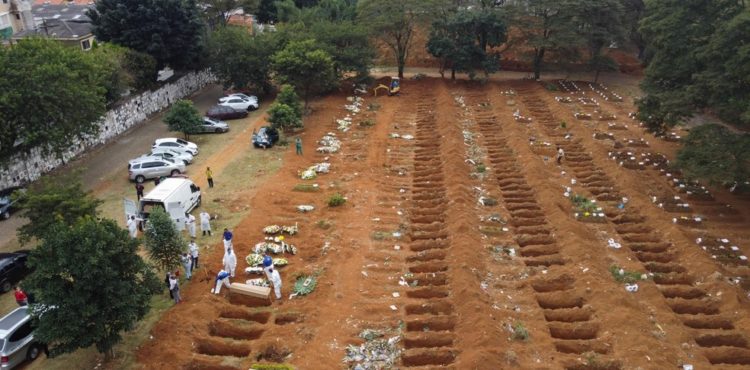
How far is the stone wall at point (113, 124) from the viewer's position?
2780 cm

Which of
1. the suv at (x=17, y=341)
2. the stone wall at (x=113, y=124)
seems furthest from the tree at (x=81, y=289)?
the stone wall at (x=113, y=124)

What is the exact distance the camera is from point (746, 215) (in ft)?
81.6

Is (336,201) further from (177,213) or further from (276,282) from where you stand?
(276,282)

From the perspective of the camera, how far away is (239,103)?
40.2m

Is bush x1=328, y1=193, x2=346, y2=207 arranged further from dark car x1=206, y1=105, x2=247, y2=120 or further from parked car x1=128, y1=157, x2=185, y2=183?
dark car x1=206, y1=105, x2=247, y2=120

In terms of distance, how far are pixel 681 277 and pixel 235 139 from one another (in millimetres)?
25708

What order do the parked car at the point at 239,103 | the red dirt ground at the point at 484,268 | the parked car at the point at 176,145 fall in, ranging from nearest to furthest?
the red dirt ground at the point at 484,268
the parked car at the point at 176,145
the parked car at the point at 239,103

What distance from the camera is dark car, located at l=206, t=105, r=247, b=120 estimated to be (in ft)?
126

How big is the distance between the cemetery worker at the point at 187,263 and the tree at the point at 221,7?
34630 mm

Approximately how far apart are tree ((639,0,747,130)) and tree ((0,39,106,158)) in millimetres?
29617

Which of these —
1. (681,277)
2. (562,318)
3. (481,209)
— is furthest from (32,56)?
(681,277)

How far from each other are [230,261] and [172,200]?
5117 millimetres

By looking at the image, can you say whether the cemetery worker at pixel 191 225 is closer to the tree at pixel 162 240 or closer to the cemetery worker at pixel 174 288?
the tree at pixel 162 240

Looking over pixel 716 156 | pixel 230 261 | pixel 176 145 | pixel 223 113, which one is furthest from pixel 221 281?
pixel 223 113
